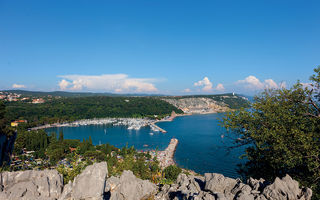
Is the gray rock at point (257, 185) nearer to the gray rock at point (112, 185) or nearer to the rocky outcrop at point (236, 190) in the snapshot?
the rocky outcrop at point (236, 190)

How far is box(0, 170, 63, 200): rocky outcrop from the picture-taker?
231 inches

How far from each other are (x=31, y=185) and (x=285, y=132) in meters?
9.38

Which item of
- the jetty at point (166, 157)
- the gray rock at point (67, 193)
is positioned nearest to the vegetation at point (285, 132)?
the gray rock at point (67, 193)

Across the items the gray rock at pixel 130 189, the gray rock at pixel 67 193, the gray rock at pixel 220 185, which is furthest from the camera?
the gray rock at pixel 220 185

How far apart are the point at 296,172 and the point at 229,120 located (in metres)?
3.36

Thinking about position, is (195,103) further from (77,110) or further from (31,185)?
(31,185)

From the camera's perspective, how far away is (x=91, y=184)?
6.06 m

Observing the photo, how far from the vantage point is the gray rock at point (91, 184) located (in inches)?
232

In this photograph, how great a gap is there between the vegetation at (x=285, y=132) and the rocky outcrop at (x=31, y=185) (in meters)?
7.62

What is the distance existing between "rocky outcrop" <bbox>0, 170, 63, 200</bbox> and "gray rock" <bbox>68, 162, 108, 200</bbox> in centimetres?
85

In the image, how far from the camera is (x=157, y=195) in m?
7.64

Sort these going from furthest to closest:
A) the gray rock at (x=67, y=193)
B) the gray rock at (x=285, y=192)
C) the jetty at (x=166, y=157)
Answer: the jetty at (x=166, y=157) < the gray rock at (x=67, y=193) < the gray rock at (x=285, y=192)

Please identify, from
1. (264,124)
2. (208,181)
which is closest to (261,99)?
(264,124)

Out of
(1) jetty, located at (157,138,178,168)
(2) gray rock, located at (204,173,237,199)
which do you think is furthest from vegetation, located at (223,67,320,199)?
(1) jetty, located at (157,138,178,168)
